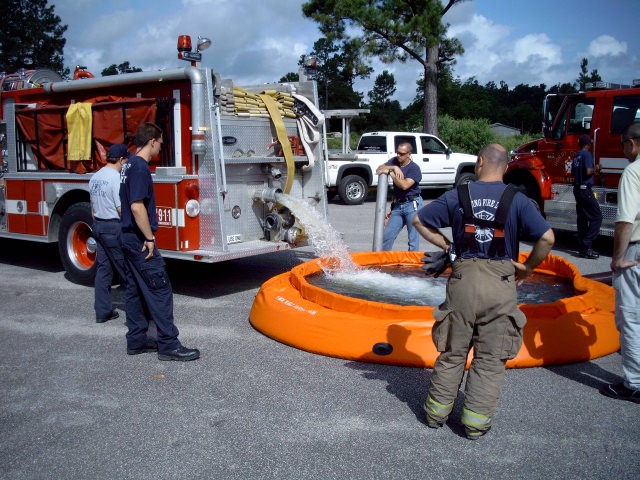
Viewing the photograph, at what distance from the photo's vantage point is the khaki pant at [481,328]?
3.89m

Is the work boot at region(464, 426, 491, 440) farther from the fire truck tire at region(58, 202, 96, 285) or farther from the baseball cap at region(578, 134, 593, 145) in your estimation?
the baseball cap at region(578, 134, 593, 145)

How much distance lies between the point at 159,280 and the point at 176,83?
299 cm

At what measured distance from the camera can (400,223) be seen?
28.4 feet

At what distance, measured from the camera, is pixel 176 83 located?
24.4 feet

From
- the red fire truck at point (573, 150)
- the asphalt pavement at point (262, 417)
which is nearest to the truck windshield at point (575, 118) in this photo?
the red fire truck at point (573, 150)

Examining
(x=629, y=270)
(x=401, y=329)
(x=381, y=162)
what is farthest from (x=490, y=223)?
(x=381, y=162)

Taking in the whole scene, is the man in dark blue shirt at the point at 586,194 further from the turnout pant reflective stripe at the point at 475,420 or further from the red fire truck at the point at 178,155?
the turnout pant reflective stripe at the point at 475,420

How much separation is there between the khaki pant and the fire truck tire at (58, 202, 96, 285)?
→ 5660 mm

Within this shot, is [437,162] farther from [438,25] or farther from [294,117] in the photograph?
[294,117]

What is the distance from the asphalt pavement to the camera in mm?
3705

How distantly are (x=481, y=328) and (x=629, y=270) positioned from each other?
142 cm

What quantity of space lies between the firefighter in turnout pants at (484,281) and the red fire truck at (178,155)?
377 centimetres

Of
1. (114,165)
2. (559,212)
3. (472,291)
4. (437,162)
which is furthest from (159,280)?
(437,162)

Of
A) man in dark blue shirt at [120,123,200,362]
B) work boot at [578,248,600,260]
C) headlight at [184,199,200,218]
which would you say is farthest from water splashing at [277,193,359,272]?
work boot at [578,248,600,260]
